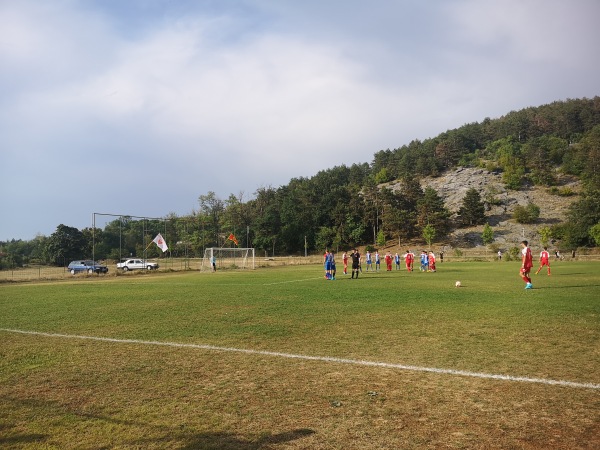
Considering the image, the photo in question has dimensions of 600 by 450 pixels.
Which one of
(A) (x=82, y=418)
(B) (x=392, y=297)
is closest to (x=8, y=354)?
(A) (x=82, y=418)

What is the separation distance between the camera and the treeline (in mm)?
65438

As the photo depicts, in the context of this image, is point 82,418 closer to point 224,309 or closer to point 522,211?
point 224,309

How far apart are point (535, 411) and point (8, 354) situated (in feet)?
27.7

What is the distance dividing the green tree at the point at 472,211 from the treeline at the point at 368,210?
0.77 feet

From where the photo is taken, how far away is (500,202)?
350 ft

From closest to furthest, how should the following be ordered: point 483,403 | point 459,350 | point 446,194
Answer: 1. point 483,403
2. point 459,350
3. point 446,194

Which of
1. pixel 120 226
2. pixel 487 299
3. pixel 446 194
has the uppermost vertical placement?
pixel 446 194

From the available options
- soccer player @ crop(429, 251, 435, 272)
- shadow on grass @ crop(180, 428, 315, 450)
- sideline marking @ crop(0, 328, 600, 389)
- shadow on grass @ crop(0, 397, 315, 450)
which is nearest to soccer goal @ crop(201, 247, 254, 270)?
soccer player @ crop(429, 251, 435, 272)

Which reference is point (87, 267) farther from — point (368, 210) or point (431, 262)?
point (368, 210)

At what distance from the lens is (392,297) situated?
16438mm

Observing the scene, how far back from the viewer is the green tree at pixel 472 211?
321 ft

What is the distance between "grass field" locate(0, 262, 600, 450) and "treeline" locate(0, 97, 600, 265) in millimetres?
38041

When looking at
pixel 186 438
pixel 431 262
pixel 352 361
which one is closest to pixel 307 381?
pixel 352 361

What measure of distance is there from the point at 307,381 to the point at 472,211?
99130 mm
